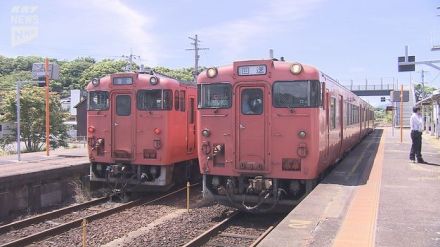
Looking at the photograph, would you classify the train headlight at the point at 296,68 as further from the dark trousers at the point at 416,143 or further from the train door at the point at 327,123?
the dark trousers at the point at 416,143

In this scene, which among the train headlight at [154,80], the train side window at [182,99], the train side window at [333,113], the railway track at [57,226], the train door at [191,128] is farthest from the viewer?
the train door at [191,128]

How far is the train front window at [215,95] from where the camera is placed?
30.9ft

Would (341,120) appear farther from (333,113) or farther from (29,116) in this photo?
(29,116)

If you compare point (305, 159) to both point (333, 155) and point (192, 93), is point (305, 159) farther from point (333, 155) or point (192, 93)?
point (192, 93)

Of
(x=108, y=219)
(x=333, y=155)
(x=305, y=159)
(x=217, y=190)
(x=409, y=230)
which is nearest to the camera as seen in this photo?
(x=409, y=230)

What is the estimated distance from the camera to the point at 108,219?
1065 centimetres

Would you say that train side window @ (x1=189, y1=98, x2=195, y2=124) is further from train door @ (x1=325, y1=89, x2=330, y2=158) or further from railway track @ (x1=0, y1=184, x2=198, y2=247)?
train door @ (x1=325, y1=89, x2=330, y2=158)

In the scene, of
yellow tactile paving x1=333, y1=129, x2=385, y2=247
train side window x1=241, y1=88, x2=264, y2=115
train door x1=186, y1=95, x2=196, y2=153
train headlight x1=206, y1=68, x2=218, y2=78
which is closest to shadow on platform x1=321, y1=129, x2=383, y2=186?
yellow tactile paving x1=333, y1=129, x2=385, y2=247

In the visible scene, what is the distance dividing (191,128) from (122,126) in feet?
7.36

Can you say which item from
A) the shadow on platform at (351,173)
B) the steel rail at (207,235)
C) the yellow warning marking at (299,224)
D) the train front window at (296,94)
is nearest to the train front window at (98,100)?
the steel rail at (207,235)

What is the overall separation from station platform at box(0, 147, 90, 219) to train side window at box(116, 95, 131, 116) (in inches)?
101

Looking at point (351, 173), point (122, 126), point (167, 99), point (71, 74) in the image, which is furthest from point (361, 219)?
point (71, 74)

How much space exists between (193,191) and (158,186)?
160 centimetres

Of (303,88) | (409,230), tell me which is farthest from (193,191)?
(409,230)
